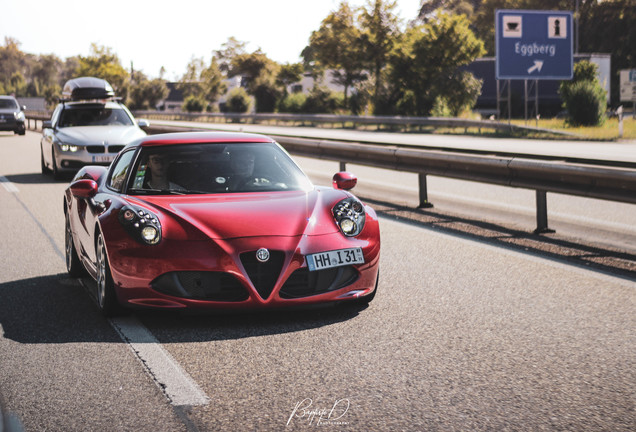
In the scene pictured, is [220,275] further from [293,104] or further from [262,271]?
[293,104]

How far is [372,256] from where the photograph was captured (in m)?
5.62

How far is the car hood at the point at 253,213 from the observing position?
17.3 feet

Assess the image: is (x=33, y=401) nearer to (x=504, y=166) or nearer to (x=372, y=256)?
(x=372, y=256)

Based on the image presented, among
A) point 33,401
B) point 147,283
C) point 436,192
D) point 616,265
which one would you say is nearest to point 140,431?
point 33,401

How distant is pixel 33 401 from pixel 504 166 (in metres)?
7.03

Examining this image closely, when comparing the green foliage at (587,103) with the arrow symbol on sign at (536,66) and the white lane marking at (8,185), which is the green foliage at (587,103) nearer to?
the arrow symbol on sign at (536,66)

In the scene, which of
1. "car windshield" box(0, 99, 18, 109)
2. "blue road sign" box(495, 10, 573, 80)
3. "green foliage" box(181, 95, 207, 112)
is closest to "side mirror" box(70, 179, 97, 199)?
"blue road sign" box(495, 10, 573, 80)

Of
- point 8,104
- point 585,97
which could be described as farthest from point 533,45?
point 8,104

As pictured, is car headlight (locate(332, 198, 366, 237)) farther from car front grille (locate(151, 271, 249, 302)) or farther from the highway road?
car front grille (locate(151, 271, 249, 302))

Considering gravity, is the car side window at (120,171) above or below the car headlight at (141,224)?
above

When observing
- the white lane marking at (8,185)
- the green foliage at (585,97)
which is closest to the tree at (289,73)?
the green foliage at (585,97)

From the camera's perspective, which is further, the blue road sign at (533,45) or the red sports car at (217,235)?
the blue road sign at (533,45)

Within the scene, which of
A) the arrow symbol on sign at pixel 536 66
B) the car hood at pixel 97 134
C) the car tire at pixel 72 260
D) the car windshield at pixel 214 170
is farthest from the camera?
the arrow symbol on sign at pixel 536 66

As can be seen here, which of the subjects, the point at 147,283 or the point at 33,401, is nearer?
the point at 33,401
